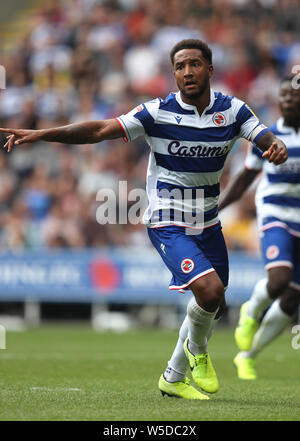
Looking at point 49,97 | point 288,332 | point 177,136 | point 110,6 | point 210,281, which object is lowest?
point 288,332

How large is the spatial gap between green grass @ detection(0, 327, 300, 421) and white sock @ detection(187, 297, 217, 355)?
0.40 metres

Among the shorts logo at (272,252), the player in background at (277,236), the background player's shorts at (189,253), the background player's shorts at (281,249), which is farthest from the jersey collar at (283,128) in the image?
the background player's shorts at (189,253)

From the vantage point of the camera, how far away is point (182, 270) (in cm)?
616

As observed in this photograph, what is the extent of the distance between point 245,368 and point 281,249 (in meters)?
1.18

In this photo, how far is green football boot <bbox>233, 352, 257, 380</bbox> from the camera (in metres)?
8.36

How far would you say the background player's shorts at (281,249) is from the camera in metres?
8.45

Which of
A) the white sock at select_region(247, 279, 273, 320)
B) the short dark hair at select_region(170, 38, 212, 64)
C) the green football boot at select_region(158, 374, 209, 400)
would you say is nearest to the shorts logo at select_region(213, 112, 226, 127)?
the short dark hair at select_region(170, 38, 212, 64)

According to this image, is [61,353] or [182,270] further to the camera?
[61,353]

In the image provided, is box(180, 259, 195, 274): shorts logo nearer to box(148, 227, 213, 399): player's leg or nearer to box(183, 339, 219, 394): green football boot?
box(148, 227, 213, 399): player's leg
